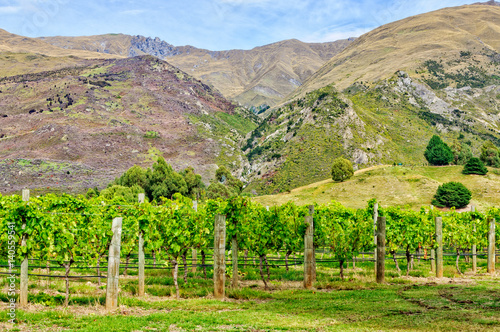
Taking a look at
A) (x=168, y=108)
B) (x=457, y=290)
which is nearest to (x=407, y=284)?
(x=457, y=290)

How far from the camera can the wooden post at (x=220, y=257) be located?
1212cm

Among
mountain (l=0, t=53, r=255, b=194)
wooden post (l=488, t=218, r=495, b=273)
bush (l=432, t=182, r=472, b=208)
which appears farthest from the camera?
mountain (l=0, t=53, r=255, b=194)

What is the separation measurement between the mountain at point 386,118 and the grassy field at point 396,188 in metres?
12.2

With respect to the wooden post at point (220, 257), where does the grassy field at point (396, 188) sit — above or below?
above

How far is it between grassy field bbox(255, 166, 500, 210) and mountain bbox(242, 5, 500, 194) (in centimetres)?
1225

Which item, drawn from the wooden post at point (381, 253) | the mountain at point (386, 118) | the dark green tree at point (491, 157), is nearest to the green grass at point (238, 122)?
the mountain at point (386, 118)

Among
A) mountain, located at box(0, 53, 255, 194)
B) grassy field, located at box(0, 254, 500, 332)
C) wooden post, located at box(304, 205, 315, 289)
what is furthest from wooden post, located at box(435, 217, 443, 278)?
mountain, located at box(0, 53, 255, 194)

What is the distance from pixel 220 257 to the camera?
12.3m

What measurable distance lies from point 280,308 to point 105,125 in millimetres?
121030

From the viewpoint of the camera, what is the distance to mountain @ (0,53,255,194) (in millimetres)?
91188

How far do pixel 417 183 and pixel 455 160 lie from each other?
27.8 meters

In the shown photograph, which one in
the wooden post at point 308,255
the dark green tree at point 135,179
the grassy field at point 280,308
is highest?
the dark green tree at point 135,179

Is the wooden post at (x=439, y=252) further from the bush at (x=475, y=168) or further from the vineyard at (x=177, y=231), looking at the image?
the bush at (x=475, y=168)

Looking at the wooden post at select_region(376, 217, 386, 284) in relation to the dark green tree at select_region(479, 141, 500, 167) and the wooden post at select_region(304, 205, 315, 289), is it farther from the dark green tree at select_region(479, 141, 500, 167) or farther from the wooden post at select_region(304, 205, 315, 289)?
the dark green tree at select_region(479, 141, 500, 167)
